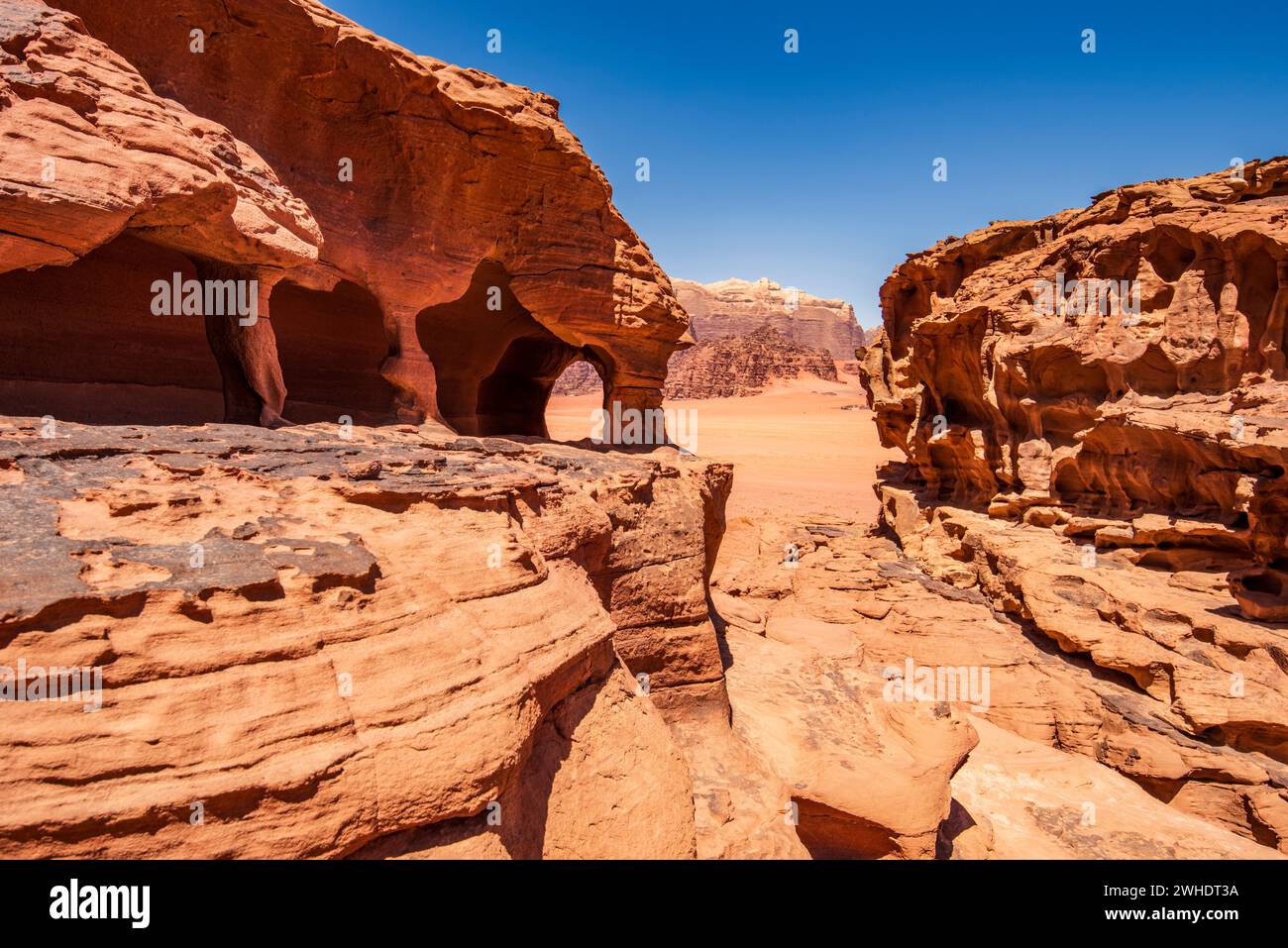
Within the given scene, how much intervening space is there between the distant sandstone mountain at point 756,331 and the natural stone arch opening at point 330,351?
53375mm

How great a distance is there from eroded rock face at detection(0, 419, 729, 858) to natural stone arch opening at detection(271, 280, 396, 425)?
3958 mm

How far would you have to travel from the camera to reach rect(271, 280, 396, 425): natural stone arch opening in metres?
7.79

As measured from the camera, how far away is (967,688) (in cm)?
828

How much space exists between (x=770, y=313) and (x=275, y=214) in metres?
83.8

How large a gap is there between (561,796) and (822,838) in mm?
2638

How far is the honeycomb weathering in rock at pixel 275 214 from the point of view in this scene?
412 cm

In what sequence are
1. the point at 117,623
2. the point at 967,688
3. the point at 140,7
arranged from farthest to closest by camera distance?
the point at 967,688, the point at 140,7, the point at 117,623

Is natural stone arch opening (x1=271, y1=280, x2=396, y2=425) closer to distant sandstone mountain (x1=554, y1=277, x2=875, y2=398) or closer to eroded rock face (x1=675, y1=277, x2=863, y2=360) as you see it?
distant sandstone mountain (x1=554, y1=277, x2=875, y2=398)

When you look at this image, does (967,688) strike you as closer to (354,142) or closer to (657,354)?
(657,354)

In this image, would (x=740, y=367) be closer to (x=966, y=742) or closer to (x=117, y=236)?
(x=966, y=742)

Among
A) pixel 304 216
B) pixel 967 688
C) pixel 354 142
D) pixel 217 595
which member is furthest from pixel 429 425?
pixel 967 688

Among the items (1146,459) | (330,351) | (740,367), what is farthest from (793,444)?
(330,351)

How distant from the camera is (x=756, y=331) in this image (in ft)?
210

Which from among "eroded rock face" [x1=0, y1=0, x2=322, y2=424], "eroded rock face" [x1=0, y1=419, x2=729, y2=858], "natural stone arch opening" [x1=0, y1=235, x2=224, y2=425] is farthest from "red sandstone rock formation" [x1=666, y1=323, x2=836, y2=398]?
"eroded rock face" [x1=0, y1=419, x2=729, y2=858]
